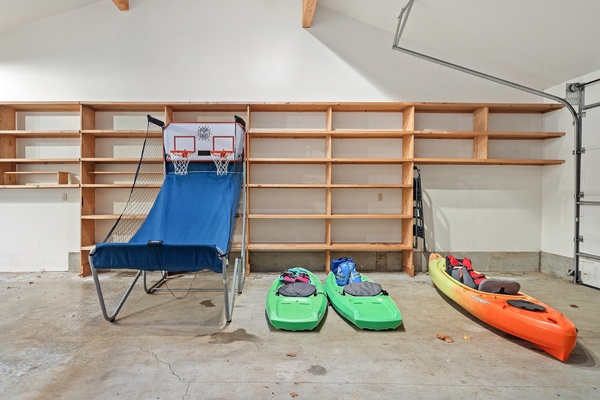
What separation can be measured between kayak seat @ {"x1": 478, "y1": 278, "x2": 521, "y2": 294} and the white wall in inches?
93.3

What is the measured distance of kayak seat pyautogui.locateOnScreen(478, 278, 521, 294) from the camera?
2512 mm

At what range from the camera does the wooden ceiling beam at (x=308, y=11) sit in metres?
3.76

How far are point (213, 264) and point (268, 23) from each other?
3646mm

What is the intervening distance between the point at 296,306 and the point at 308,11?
3.73m

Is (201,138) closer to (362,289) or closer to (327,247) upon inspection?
(327,247)

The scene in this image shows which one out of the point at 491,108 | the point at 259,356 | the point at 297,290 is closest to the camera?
the point at 259,356

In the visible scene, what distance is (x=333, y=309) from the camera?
2836 mm

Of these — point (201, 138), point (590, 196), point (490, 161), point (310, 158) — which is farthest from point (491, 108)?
point (201, 138)

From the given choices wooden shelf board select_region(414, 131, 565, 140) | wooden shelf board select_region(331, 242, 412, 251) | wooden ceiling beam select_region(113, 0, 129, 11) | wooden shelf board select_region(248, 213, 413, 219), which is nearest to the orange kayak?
wooden shelf board select_region(331, 242, 412, 251)

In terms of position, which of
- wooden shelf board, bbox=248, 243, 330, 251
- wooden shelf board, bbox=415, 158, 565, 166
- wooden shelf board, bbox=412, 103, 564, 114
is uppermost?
wooden shelf board, bbox=412, 103, 564, 114

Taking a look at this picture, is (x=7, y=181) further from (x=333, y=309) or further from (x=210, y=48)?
(x=333, y=309)

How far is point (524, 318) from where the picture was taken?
2.15 m

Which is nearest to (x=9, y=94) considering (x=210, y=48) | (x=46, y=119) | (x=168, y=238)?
(x=46, y=119)

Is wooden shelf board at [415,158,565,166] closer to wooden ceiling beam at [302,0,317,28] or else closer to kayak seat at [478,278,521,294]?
kayak seat at [478,278,521,294]
